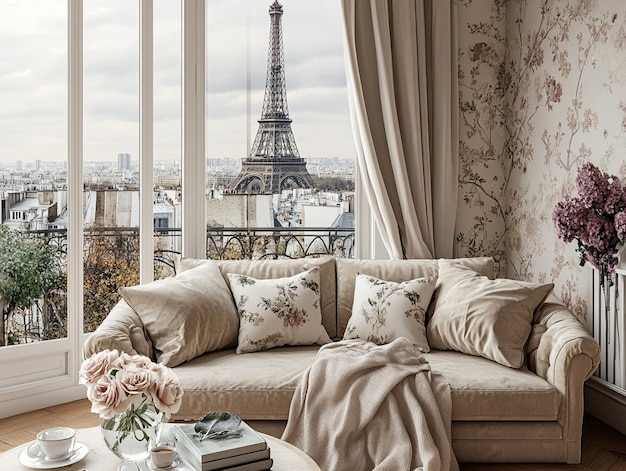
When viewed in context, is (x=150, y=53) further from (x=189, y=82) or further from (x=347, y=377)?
(x=347, y=377)

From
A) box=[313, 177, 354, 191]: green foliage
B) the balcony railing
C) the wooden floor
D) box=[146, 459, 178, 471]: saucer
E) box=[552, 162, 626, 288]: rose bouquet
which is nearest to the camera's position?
box=[146, 459, 178, 471]: saucer

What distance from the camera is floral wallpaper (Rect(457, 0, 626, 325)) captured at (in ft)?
10.6

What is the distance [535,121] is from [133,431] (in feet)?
9.93

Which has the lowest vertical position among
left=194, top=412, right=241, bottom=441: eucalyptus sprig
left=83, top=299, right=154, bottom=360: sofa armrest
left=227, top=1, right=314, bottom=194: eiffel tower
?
left=194, top=412, right=241, bottom=441: eucalyptus sprig

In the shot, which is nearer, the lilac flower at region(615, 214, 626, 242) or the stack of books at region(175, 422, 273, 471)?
the stack of books at region(175, 422, 273, 471)

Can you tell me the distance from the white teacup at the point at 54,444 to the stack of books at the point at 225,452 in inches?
12.0

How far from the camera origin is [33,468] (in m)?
1.79

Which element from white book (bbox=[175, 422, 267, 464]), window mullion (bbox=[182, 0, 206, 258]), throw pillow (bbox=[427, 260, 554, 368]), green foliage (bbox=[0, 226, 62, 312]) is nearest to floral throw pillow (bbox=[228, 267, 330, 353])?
throw pillow (bbox=[427, 260, 554, 368])

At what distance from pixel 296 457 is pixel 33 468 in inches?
28.7

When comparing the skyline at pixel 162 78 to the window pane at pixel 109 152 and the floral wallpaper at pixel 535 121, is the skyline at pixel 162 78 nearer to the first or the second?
the window pane at pixel 109 152

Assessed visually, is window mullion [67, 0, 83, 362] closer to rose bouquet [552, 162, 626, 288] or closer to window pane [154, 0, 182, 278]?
window pane [154, 0, 182, 278]

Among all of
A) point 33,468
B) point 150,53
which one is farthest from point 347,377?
point 150,53

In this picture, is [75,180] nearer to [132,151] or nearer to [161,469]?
[132,151]

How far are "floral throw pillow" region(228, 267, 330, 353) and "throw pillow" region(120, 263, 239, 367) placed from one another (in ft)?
0.29
